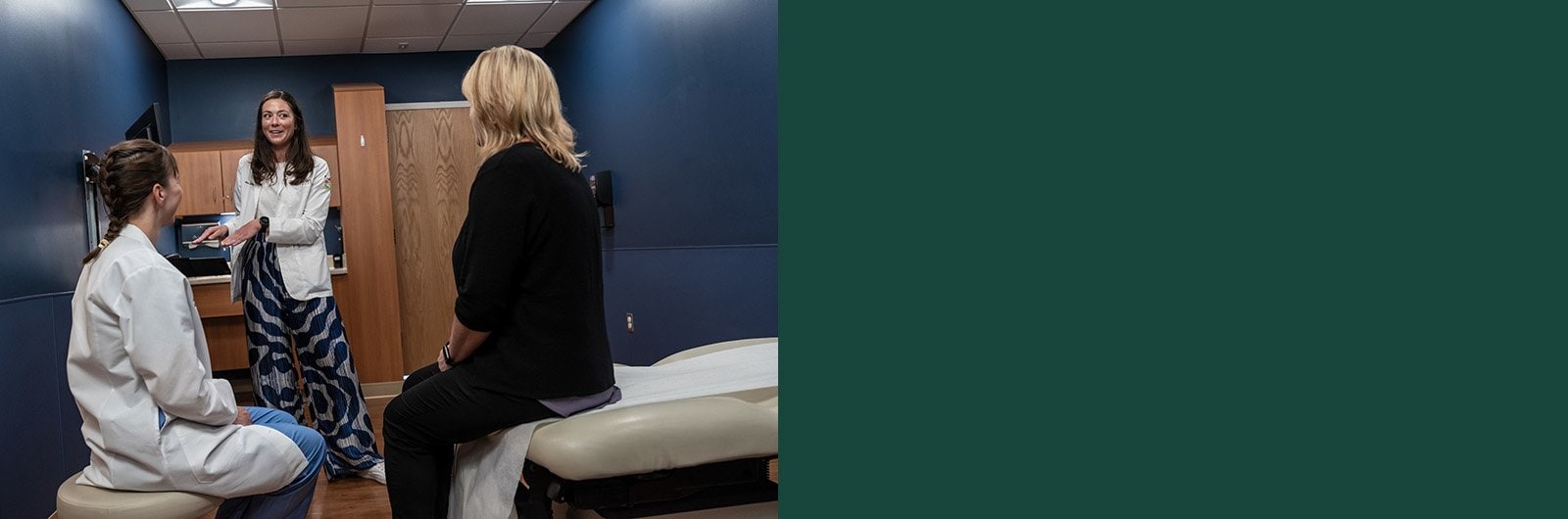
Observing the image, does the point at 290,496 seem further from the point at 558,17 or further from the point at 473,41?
the point at 473,41

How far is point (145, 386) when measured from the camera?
1.97 metres

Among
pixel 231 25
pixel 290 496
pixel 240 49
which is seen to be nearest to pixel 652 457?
pixel 290 496

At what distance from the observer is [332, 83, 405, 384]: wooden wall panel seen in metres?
6.12

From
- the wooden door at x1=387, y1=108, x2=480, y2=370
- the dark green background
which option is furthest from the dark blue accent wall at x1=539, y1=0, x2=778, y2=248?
the dark green background

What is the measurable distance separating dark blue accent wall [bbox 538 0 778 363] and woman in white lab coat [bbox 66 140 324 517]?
212cm

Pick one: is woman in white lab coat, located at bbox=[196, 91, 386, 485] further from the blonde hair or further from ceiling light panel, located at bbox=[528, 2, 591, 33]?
ceiling light panel, located at bbox=[528, 2, 591, 33]

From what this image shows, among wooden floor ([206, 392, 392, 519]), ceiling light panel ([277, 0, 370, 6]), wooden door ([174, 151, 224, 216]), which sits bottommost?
wooden floor ([206, 392, 392, 519])

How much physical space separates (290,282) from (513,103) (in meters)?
1.91

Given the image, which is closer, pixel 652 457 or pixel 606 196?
pixel 652 457

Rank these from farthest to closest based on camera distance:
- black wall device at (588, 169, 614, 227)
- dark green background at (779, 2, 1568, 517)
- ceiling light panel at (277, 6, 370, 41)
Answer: black wall device at (588, 169, 614, 227) < ceiling light panel at (277, 6, 370, 41) < dark green background at (779, 2, 1568, 517)

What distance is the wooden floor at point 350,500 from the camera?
3.27 m

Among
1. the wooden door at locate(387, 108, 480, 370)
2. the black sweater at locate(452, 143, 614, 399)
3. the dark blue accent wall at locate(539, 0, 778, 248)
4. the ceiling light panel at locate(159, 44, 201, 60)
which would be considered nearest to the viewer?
the black sweater at locate(452, 143, 614, 399)

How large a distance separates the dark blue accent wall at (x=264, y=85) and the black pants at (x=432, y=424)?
16.6 ft

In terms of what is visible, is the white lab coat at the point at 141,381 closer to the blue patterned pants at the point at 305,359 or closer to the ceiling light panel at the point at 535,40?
the blue patterned pants at the point at 305,359
